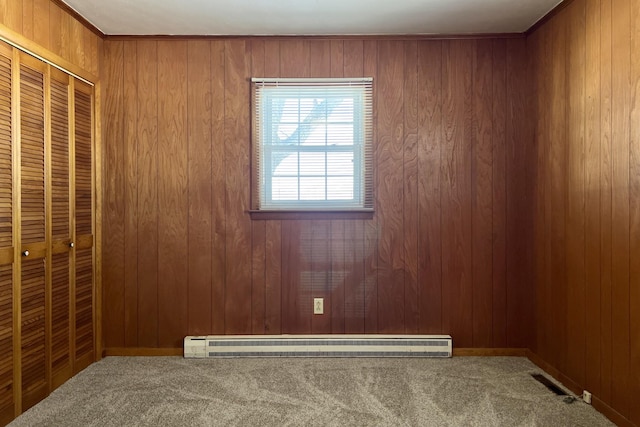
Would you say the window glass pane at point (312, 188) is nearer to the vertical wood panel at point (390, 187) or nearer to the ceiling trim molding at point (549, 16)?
the vertical wood panel at point (390, 187)

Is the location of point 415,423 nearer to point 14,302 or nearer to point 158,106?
point 14,302

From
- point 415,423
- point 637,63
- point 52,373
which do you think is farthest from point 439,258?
point 52,373

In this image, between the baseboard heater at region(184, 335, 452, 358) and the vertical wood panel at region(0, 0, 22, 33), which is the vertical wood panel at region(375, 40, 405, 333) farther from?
the vertical wood panel at region(0, 0, 22, 33)

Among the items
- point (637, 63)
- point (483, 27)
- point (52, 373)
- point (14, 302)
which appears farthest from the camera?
point (483, 27)

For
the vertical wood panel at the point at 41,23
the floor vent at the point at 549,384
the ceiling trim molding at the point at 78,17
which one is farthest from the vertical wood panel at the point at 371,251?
the vertical wood panel at the point at 41,23

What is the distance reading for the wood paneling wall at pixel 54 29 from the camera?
2301mm

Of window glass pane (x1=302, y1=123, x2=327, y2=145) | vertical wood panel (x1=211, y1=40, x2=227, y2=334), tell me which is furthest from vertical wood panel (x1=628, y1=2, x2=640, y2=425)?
vertical wood panel (x1=211, y1=40, x2=227, y2=334)

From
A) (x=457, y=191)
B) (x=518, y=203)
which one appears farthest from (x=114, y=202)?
(x=518, y=203)

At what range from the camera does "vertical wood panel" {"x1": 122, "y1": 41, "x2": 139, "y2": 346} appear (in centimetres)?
320

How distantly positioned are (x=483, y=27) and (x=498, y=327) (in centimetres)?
221

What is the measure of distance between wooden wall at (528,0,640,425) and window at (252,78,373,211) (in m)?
1.23

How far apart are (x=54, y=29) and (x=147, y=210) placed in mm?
1306

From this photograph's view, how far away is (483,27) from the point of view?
121 inches

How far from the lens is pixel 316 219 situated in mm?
3219
